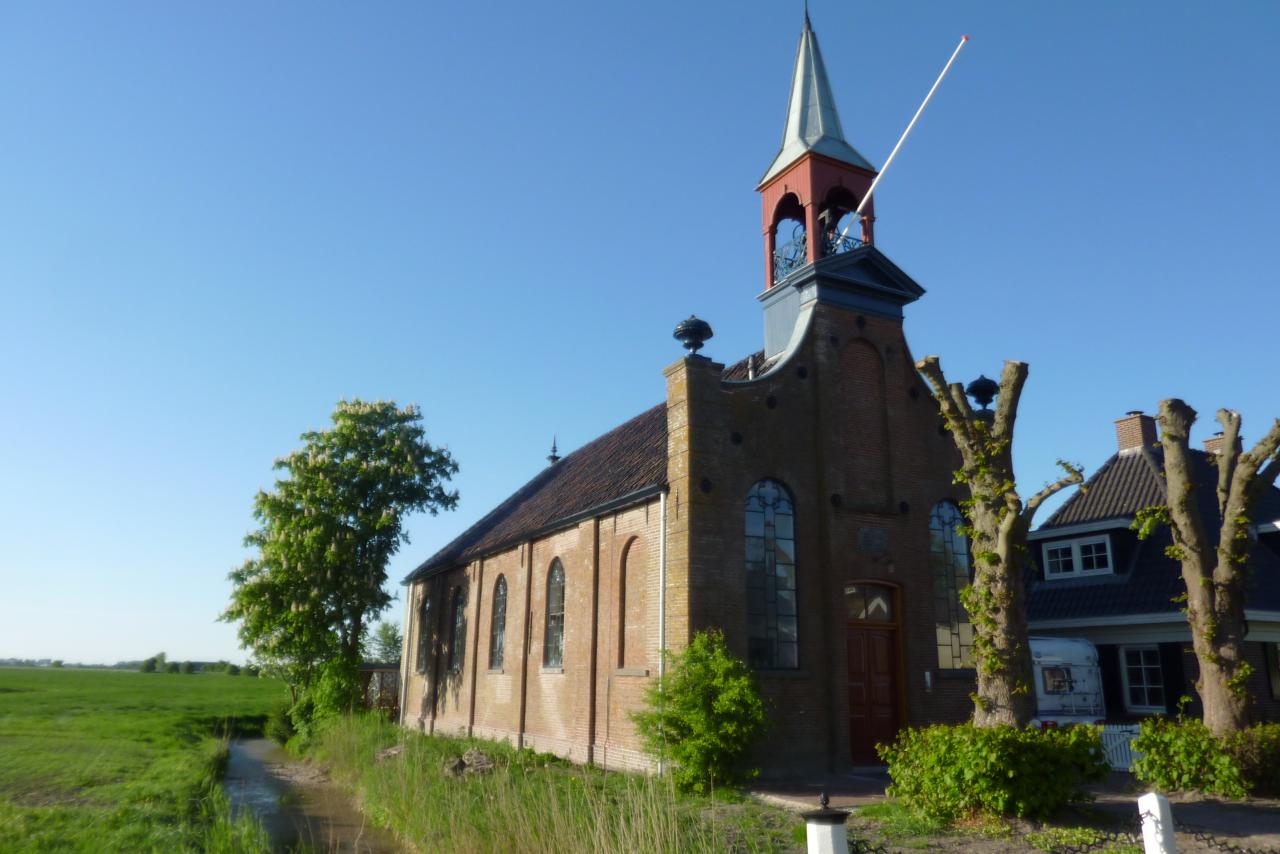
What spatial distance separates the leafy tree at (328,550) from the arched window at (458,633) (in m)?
2.50

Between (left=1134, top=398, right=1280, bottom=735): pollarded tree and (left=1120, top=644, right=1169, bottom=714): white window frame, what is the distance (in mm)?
7068

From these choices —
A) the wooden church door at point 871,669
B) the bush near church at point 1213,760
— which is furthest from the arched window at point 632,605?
the bush near church at point 1213,760

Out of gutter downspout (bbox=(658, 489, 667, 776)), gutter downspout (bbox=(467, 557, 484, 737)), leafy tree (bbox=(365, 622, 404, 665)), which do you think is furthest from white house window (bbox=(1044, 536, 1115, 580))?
leafy tree (bbox=(365, 622, 404, 665))

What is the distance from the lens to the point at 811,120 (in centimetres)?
2036

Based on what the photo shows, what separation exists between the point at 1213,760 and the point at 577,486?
15.5 meters

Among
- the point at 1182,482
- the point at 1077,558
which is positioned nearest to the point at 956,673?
the point at 1182,482

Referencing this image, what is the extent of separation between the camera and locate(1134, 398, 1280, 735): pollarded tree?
1316 cm

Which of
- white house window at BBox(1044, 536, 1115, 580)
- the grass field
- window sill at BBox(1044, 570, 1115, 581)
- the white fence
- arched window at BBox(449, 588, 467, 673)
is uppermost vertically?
white house window at BBox(1044, 536, 1115, 580)

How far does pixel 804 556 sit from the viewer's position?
16.4 metres

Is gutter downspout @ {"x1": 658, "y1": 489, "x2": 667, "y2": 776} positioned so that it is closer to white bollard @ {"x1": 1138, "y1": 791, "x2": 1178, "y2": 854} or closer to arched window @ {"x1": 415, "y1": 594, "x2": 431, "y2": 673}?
white bollard @ {"x1": 1138, "y1": 791, "x2": 1178, "y2": 854}

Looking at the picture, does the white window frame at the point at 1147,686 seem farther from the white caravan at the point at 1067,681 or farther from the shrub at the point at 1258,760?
the shrub at the point at 1258,760

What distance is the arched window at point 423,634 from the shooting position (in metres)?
31.2

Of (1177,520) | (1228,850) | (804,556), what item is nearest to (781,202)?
(804,556)

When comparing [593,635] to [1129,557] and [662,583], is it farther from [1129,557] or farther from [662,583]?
[1129,557]
